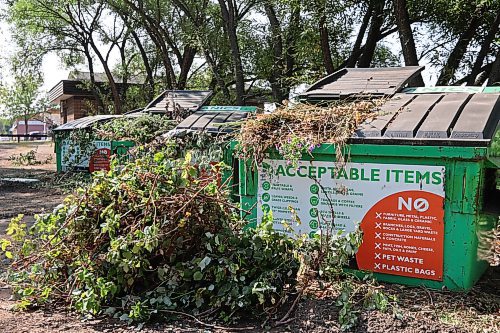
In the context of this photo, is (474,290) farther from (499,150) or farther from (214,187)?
(214,187)

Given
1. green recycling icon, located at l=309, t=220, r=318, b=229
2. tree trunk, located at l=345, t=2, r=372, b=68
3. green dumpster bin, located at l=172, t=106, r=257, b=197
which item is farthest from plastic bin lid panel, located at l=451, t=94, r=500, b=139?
tree trunk, located at l=345, t=2, r=372, b=68

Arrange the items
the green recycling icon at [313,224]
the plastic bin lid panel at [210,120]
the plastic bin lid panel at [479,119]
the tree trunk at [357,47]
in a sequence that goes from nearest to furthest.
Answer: the plastic bin lid panel at [479,119]
the green recycling icon at [313,224]
the plastic bin lid panel at [210,120]
the tree trunk at [357,47]

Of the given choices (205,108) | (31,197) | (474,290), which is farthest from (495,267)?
(31,197)

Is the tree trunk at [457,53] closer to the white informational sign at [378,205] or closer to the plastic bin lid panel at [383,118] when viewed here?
the plastic bin lid panel at [383,118]

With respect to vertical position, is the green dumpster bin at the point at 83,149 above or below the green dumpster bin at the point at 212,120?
below

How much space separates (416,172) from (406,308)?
1.07 meters

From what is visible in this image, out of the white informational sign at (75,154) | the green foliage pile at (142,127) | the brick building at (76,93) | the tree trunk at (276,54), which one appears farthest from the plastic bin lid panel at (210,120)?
the brick building at (76,93)

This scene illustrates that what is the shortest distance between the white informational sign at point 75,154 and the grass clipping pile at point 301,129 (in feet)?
21.6

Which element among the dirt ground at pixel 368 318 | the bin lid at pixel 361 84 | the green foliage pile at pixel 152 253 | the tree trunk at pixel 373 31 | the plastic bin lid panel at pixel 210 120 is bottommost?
the dirt ground at pixel 368 318

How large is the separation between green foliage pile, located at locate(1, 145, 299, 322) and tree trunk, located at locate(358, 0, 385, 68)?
9.34 meters

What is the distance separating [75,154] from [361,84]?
7971 millimetres

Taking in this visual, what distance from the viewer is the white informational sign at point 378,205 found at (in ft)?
13.1

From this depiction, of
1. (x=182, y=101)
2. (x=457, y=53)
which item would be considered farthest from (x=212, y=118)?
(x=457, y=53)

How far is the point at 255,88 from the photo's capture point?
1775cm
